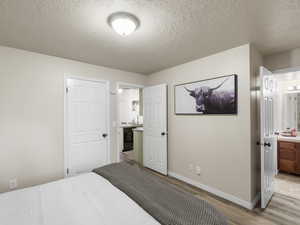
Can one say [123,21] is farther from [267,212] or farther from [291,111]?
[291,111]

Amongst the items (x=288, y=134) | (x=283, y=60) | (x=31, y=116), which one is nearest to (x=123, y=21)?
(x=31, y=116)

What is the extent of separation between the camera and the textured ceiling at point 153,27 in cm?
138

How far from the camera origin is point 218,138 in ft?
8.07

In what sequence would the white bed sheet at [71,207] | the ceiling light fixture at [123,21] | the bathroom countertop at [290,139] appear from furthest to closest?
the bathroom countertop at [290,139], the ceiling light fixture at [123,21], the white bed sheet at [71,207]

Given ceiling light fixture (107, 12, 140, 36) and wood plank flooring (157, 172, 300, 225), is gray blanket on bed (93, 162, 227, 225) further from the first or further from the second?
ceiling light fixture (107, 12, 140, 36)

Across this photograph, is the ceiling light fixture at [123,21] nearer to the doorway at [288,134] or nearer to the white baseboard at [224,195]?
the doorway at [288,134]

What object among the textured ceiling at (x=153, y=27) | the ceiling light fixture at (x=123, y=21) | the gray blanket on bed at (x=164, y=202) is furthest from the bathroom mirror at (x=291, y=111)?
the ceiling light fixture at (x=123, y=21)

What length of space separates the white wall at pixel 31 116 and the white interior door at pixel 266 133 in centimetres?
311

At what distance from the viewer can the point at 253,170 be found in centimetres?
220

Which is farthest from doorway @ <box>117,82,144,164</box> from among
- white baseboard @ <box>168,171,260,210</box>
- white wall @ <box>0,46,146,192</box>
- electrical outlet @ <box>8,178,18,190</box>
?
electrical outlet @ <box>8,178,18,190</box>

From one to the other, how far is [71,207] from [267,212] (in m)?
2.44

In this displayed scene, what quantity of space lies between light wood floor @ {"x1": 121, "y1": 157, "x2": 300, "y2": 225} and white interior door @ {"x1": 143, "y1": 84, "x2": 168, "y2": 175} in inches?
46.6

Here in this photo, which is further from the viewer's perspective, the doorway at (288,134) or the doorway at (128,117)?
the doorway at (128,117)

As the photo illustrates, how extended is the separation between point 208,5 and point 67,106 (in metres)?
2.56
